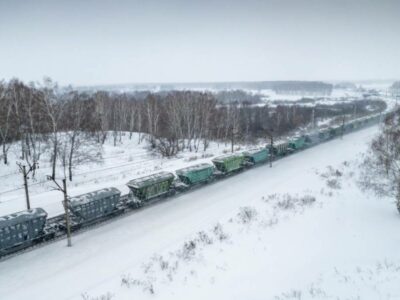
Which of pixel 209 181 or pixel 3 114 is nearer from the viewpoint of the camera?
pixel 209 181

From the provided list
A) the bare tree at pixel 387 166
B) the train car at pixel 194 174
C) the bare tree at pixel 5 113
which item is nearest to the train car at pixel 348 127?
the bare tree at pixel 387 166

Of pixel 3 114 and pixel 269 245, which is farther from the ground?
pixel 3 114

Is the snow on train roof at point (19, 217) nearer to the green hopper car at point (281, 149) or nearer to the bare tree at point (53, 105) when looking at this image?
the bare tree at point (53, 105)

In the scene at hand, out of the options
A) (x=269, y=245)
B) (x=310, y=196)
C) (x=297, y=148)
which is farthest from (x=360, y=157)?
(x=269, y=245)

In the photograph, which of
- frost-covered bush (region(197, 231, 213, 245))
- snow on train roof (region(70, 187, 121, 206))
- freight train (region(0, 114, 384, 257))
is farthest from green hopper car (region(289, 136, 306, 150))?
snow on train roof (region(70, 187, 121, 206))

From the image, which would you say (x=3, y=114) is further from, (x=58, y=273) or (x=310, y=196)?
(x=310, y=196)

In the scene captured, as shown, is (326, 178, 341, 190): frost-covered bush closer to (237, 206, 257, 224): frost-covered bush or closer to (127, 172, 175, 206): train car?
(237, 206, 257, 224): frost-covered bush
